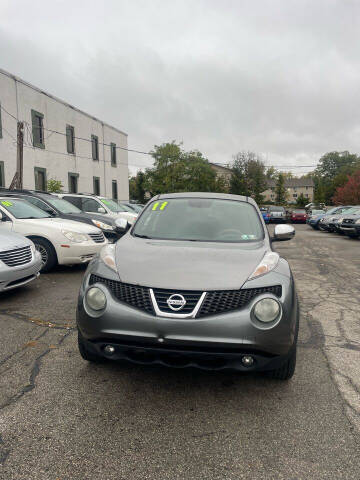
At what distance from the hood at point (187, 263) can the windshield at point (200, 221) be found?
0.28 meters

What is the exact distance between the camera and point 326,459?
7.16 feet

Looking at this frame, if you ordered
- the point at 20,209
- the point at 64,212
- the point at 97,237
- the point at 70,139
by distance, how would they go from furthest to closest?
the point at 70,139 < the point at 64,212 < the point at 97,237 < the point at 20,209

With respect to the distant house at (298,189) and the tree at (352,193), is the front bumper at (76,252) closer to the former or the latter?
the tree at (352,193)

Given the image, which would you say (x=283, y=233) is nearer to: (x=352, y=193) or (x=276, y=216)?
(x=276, y=216)

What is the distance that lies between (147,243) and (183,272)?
31.7 inches

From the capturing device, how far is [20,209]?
26.1ft

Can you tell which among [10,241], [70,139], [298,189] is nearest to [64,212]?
[10,241]

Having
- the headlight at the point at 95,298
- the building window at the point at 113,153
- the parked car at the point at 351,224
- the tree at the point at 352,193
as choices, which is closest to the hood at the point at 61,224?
the headlight at the point at 95,298

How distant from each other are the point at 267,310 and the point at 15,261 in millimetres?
4117

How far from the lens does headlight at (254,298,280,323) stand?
2.57m

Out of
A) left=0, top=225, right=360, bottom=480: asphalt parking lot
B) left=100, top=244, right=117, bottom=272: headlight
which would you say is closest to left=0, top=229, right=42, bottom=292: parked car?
left=0, top=225, right=360, bottom=480: asphalt parking lot

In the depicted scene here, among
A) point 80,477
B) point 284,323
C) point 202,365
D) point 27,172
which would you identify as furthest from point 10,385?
point 27,172

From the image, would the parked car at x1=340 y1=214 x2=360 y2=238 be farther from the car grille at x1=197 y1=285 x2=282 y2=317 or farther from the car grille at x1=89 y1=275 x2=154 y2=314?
the car grille at x1=89 y1=275 x2=154 y2=314

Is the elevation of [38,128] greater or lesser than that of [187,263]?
greater
